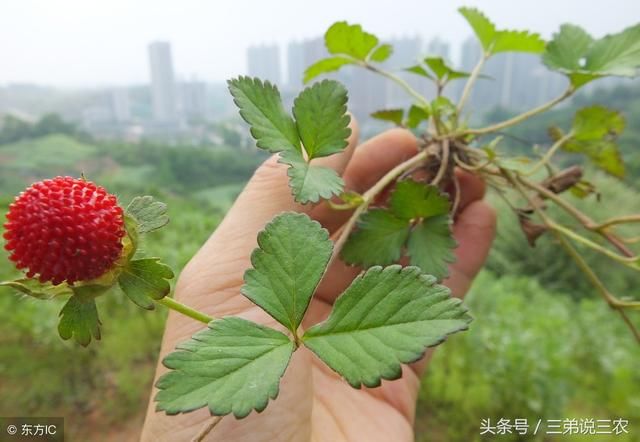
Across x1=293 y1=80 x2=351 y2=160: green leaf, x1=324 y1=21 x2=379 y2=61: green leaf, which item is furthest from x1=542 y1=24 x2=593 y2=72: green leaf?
x1=293 y1=80 x2=351 y2=160: green leaf

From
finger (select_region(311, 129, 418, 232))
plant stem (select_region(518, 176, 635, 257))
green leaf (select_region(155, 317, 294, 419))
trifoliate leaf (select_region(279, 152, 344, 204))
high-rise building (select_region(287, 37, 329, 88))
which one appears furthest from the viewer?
high-rise building (select_region(287, 37, 329, 88))

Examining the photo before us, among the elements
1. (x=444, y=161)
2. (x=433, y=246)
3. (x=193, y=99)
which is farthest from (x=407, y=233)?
(x=193, y=99)

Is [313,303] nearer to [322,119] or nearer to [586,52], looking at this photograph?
[322,119]

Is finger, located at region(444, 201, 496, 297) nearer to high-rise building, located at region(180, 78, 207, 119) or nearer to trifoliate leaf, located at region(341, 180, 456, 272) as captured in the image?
trifoliate leaf, located at region(341, 180, 456, 272)

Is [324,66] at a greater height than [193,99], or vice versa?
[324,66]

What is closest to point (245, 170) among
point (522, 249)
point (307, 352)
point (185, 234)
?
point (185, 234)

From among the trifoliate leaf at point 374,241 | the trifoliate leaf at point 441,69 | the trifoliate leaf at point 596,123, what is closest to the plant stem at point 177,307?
the trifoliate leaf at point 374,241
